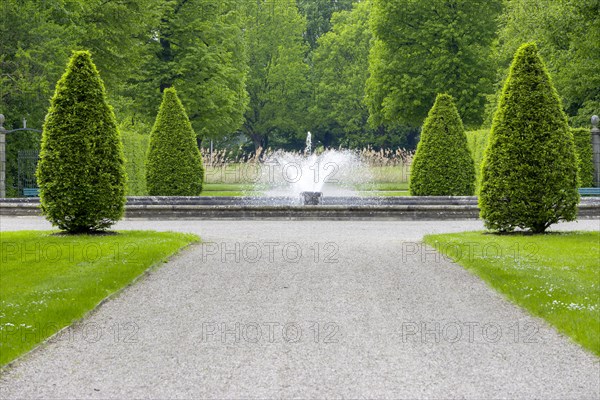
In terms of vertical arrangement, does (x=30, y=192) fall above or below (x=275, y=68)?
below

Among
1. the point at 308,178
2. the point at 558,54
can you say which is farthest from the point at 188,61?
the point at 558,54

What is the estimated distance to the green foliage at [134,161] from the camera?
27.3 m

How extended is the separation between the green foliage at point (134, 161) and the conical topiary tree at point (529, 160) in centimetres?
1605

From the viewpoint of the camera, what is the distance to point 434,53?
4125 cm

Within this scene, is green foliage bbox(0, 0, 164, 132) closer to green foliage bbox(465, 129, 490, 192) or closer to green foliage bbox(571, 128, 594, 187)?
green foliage bbox(465, 129, 490, 192)

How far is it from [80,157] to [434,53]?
30.5m

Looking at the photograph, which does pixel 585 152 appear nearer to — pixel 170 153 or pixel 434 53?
pixel 434 53

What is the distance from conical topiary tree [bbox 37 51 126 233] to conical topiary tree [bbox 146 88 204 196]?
1021 centimetres

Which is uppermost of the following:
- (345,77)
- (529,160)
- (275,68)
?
(275,68)

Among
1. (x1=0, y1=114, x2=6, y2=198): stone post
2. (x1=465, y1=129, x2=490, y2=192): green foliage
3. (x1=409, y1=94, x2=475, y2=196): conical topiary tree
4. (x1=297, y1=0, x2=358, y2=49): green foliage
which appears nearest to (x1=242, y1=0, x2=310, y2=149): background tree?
(x1=297, y1=0, x2=358, y2=49): green foliage

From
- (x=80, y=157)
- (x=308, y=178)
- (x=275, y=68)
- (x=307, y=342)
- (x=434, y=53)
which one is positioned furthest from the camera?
(x=275, y=68)

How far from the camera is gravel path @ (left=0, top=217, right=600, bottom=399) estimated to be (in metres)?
5.35

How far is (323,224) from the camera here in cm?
1841

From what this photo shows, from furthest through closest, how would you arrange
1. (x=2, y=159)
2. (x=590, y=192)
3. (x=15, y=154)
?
(x=15, y=154) → (x=590, y=192) → (x=2, y=159)
